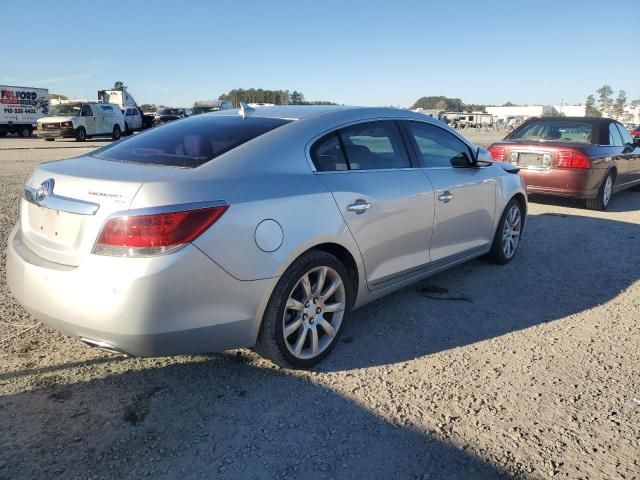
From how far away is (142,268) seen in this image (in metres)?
2.50

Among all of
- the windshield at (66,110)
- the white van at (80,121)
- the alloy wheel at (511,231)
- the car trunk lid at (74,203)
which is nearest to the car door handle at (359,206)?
the car trunk lid at (74,203)

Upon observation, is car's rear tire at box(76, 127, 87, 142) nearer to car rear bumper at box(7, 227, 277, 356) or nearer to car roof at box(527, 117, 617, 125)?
car roof at box(527, 117, 617, 125)

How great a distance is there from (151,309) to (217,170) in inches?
31.6

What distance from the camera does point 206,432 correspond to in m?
2.64

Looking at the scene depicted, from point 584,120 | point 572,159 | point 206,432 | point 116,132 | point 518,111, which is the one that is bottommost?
point 206,432

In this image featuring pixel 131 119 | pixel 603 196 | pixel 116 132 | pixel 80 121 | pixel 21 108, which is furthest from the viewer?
pixel 131 119

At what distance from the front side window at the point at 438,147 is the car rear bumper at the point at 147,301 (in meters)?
2.02

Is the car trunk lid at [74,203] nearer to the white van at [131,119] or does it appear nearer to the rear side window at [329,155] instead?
the rear side window at [329,155]

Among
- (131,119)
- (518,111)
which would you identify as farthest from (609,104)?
(131,119)

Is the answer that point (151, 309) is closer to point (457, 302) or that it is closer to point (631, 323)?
point (457, 302)

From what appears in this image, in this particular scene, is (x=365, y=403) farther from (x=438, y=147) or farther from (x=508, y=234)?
(x=508, y=234)

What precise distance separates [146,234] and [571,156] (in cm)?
745

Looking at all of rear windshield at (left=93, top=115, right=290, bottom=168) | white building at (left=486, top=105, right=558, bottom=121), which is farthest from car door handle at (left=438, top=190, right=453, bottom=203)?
white building at (left=486, top=105, right=558, bottom=121)

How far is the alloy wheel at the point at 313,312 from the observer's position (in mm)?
3164
